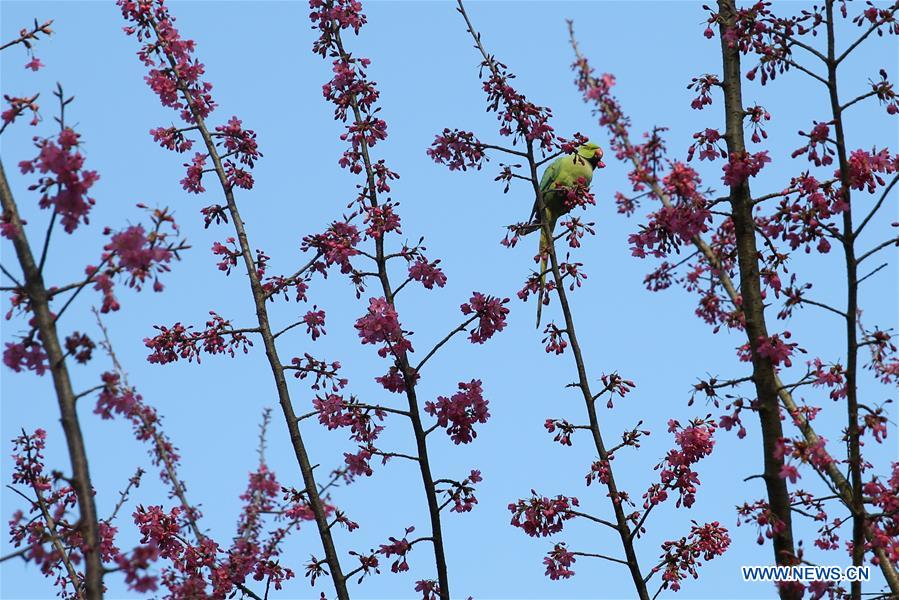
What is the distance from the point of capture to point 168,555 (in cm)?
863

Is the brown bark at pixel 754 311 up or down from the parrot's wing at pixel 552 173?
down

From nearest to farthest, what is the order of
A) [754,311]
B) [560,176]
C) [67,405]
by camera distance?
[67,405], [754,311], [560,176]

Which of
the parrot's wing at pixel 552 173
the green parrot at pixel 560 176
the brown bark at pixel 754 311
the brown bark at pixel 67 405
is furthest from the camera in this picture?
the parrot's wing at pixel 552 173

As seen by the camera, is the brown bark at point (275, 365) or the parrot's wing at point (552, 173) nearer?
the brown bark at point (275, 365)

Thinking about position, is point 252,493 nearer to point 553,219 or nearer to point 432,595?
point 432,595

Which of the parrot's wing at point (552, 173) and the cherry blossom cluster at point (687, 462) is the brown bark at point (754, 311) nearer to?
the cherry blossom cluster at point (687, 462)

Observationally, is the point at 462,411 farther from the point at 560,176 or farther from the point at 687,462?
the point at 560,176

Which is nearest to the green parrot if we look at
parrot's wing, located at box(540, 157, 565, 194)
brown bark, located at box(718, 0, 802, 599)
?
parrot's wing, located at box(540, 157, 565, 194)

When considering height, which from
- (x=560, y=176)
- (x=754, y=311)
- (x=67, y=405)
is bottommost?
(x=67, y=405)

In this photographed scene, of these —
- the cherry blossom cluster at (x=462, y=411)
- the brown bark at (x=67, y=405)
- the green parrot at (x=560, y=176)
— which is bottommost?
the brown bark at (x=67, y=405)

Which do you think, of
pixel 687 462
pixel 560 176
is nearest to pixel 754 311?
pixel 687 462

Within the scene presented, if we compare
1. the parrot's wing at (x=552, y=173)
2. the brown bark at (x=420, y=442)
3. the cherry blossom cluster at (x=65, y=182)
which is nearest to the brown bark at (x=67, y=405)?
the cherry blossom cluster at (x=65, y=182)

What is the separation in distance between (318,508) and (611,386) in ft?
7.37

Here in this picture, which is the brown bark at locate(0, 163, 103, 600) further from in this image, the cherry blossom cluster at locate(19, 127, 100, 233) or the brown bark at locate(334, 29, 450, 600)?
the brown bark at locate(334, 29, 450, 600)
